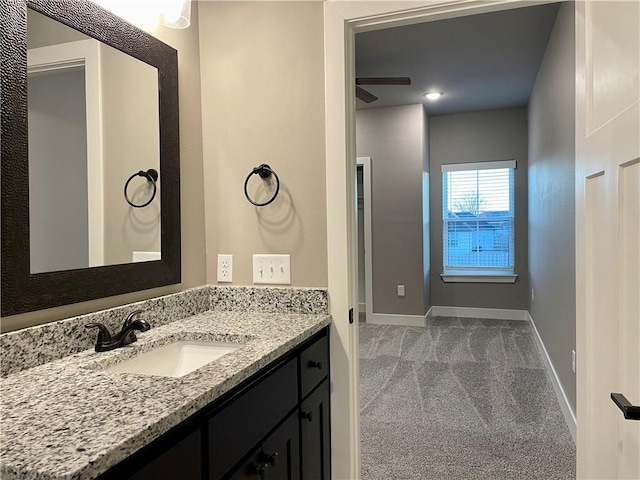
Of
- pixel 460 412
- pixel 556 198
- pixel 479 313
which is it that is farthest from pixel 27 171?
pixel 479 313

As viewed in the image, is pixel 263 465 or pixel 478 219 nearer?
pixel 263 465

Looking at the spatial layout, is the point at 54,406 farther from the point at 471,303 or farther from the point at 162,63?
the point at 471,303

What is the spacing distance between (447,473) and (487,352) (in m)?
2.20

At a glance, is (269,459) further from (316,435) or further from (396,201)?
(396,201)

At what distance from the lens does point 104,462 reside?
70cm

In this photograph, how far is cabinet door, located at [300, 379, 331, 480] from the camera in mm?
1501

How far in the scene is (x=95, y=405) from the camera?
890mm

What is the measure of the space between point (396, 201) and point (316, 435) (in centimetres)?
399

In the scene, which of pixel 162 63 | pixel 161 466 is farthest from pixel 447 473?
pixel 162 63

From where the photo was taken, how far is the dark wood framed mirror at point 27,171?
3.65 ft

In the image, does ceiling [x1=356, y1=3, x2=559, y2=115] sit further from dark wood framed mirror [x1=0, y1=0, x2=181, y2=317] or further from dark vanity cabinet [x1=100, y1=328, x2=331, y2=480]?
dark vanity cabinet [x1=100, y1=328, x2=331, y2=480]

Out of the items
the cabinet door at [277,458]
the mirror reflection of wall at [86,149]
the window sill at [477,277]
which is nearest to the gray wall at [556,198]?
the window sill at [477,277]

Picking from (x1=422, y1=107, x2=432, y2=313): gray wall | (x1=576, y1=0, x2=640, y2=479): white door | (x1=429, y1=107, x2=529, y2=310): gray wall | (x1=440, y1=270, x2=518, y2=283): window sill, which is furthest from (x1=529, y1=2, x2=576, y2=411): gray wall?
(x1=576, y1=0, x2=640, y2=479): white door

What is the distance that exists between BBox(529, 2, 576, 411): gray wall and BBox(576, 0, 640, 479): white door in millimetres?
1343
